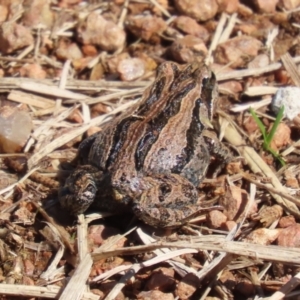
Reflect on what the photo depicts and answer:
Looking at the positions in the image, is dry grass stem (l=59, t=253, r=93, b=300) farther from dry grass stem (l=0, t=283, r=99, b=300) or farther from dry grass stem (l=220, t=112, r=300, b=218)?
dry grass stem (l=220, t=112, r=300, b=218)

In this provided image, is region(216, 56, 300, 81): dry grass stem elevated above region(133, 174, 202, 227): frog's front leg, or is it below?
above

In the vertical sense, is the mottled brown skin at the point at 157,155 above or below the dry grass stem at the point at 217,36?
below

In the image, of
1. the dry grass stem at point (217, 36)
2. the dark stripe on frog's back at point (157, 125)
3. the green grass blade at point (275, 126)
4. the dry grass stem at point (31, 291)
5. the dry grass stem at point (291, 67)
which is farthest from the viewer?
the dry grass stem at point (217, 36)

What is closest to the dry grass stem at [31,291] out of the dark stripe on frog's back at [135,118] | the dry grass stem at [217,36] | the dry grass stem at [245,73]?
the dark stripe on frog's back at [135,118]

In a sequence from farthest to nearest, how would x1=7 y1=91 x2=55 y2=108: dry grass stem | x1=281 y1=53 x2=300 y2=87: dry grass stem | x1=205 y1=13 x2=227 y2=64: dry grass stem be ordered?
x1=205 y1=13 x2=227 y2=64: dry grass stem
x1=281 y1=53 x2=300 y2=87: dry grass stem
x1=7 y1=91 x2=55 y2=108: dry grass stem

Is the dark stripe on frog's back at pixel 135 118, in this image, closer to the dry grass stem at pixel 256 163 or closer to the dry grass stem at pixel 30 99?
the dry grass stem at pixel 256 163

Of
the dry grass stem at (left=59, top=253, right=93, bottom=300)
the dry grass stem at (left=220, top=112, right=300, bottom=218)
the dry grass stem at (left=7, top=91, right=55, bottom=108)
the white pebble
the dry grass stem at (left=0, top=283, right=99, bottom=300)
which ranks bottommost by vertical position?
the dry grass stem at (left=0, top=283, right=99, bottom=300)

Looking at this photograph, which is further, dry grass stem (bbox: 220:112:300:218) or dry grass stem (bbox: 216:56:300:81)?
dry grass stem (bbox: 216:56:300:81)

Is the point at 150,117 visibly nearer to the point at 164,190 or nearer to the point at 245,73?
the point at 164,190

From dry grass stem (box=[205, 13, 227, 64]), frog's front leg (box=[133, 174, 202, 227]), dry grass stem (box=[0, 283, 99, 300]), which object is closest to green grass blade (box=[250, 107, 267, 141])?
frog's front leg (box=[133, 174, 202, 227])

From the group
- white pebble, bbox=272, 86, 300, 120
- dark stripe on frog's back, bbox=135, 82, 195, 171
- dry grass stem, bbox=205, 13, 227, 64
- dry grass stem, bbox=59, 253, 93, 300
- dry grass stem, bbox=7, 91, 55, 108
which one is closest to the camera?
dry grass stem, bbox=59, 253, 93, 300
